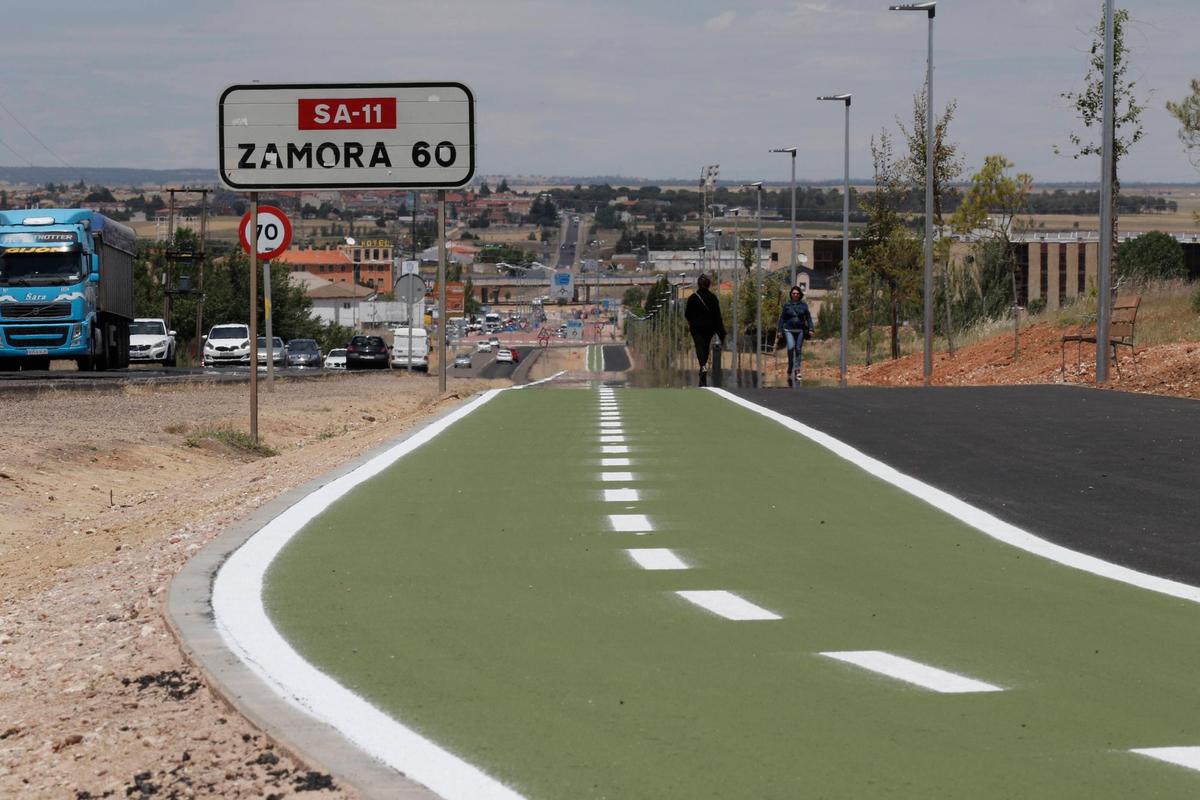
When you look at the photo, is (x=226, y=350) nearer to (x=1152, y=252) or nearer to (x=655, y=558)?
(x=655, y=558)

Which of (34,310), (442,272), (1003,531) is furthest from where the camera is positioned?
(34,310)

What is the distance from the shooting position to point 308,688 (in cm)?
665

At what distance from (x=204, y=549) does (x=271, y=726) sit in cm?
492

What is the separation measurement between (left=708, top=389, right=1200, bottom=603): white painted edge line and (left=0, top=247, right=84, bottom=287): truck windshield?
112ft

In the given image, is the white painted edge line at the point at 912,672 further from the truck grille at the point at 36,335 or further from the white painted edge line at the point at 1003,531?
the truck grille at the point at 36,335

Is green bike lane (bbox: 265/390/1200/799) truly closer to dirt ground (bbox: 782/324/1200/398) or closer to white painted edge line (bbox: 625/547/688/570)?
white painted edge line (bbox: 625/547/688/570)

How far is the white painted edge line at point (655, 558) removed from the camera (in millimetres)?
9844

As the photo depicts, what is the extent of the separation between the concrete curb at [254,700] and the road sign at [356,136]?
17.8 meters

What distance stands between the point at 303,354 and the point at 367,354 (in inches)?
137

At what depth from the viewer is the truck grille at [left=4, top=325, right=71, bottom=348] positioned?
48.0 m

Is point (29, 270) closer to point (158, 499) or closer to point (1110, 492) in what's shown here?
point (158, 499)

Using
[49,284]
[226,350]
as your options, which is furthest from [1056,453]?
[226,350]

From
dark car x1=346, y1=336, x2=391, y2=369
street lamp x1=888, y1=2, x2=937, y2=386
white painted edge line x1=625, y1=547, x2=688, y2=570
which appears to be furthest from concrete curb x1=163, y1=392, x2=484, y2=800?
dark car x1=346, y1=336, x2=391, y2=369

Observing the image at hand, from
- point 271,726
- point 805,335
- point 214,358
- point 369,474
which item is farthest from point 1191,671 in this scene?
point 214,358
